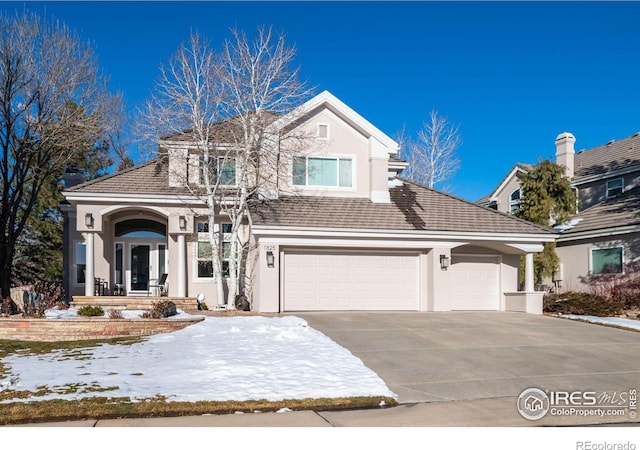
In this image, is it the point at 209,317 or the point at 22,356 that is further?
the point at 209,317

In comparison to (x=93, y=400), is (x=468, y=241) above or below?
above

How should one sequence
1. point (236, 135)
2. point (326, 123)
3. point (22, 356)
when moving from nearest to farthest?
point (22, 356), point (236, 135), point (326, 123)

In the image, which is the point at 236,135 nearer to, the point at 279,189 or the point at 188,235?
the point at 279,189

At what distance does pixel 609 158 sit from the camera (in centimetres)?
2888

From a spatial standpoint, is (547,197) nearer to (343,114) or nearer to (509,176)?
(509,176)

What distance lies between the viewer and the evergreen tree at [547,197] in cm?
2438

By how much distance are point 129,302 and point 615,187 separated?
2223 centimetres

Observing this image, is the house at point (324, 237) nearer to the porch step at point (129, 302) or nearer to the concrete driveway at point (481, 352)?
the porch step at point (129, 302)

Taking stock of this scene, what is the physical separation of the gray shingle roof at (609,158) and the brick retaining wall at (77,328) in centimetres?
2250

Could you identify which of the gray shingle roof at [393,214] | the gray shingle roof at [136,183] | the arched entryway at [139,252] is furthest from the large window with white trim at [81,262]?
the gray shingle roof at [393,214]

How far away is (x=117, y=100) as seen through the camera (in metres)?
32.8

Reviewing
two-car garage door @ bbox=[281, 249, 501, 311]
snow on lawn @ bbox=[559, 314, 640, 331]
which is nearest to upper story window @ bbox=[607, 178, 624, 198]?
snow on lawn @ bbox=[559, 314, 640, 331]
